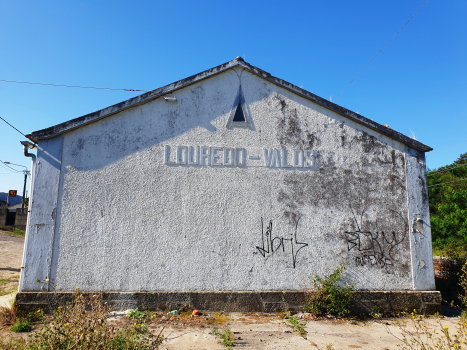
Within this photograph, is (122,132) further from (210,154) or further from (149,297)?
(149,297)

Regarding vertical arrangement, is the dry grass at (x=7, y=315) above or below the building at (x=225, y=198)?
below

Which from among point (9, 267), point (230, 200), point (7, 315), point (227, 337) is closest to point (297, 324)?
point (227, 337)

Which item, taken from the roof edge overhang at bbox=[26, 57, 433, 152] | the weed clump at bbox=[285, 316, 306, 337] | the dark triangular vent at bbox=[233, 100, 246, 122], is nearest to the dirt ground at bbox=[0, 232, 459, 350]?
the weed clump at bbox=[285, 316, 306, 337]

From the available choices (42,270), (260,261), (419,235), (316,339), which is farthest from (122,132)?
(419,235)

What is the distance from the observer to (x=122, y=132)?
634 centimetres

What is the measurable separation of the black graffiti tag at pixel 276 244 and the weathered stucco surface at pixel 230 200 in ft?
0.07

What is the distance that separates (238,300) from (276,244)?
4.41ft

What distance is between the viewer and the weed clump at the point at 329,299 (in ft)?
19.4

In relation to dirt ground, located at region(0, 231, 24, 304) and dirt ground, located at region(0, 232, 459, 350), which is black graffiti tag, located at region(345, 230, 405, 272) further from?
dirt ground, located at region(0, 231, 24, 304)

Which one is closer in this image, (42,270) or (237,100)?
(42,270)

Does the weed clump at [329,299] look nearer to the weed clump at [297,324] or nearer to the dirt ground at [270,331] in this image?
the dirt ground at [270,331]

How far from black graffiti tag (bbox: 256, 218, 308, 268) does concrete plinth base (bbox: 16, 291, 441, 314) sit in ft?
2.59

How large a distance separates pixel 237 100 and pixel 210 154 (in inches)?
54.6

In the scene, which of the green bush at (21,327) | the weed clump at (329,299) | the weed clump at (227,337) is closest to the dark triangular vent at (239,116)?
the weed clump at (329,299)
